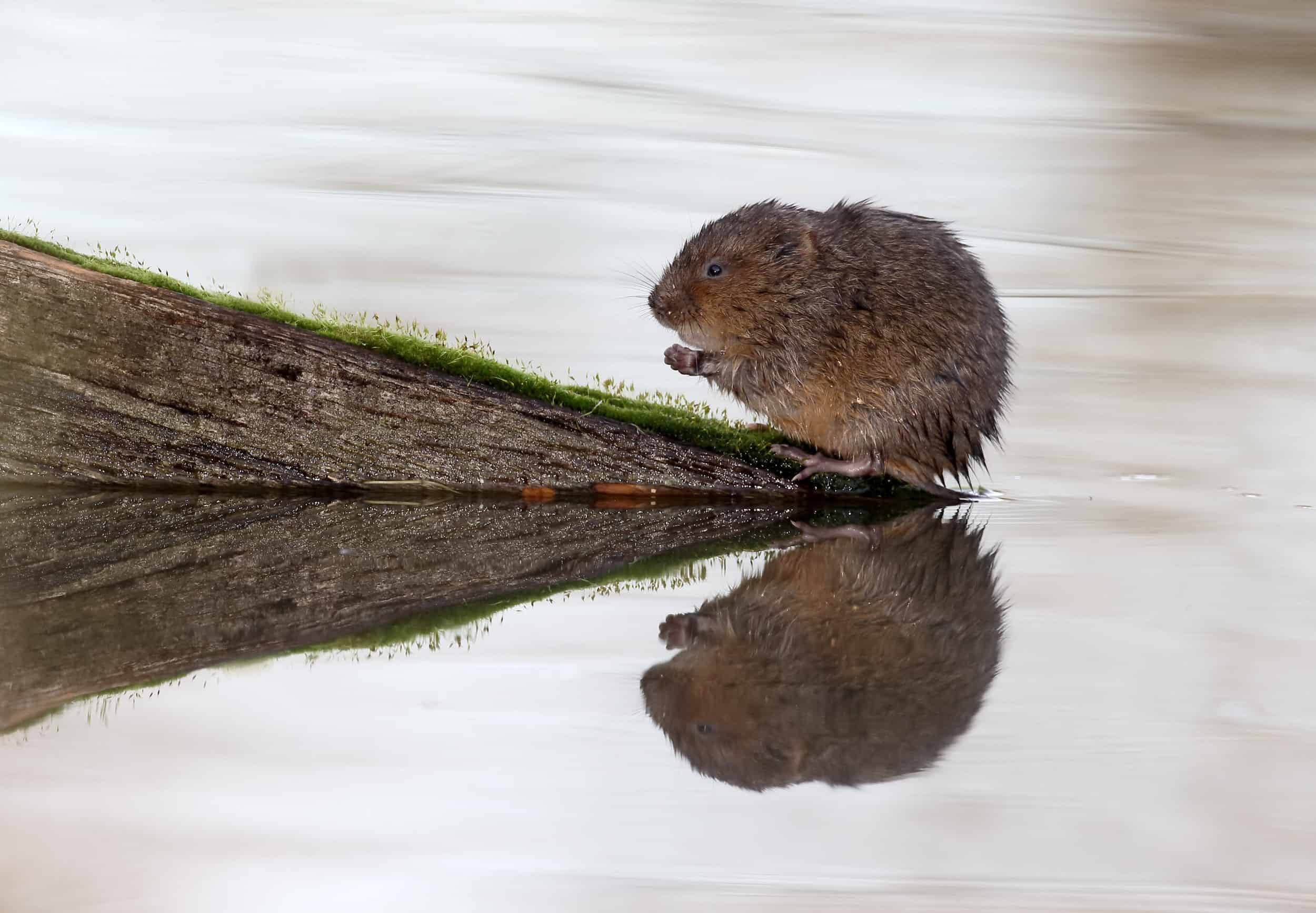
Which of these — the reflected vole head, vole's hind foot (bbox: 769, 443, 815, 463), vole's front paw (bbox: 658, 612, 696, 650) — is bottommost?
the reflected vole head

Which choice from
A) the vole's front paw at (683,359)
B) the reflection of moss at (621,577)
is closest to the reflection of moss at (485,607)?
the reflection of moss at (621,577)

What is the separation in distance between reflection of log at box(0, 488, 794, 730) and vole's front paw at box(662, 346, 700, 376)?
1.97 ft

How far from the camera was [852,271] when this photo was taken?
15.8ft

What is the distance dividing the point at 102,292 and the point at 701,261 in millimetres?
2416

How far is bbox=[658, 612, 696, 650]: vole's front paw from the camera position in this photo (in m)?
2.93

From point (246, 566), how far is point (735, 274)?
2.35 metres

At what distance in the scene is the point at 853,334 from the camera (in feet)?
15.6

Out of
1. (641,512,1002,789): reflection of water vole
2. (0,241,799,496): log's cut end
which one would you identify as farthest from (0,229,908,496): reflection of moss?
(641,512,1002,789): reflection of water vole

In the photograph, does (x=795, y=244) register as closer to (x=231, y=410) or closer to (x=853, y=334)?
(x=853, y=334)

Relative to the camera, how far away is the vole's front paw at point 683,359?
510 cm

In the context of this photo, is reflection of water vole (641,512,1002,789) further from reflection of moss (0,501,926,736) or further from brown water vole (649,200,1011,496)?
brown water vole (649,200,1011,496)

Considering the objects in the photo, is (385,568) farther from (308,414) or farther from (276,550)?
(308,414)

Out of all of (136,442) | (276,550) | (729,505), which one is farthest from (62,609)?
(729,505)

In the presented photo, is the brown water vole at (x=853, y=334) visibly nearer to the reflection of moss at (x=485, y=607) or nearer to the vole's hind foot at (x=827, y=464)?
the vole's hind foot at (x=827, y=464)
